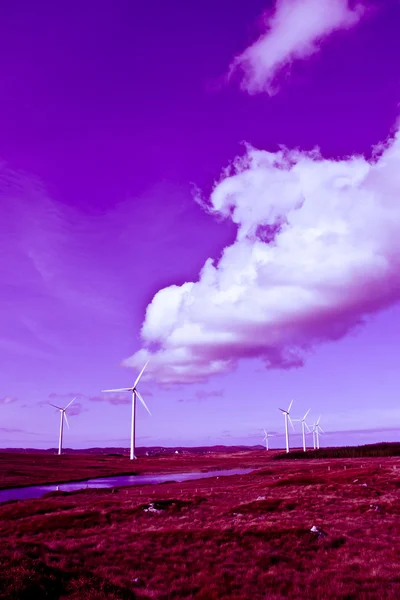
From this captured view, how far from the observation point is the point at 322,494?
2218 inches

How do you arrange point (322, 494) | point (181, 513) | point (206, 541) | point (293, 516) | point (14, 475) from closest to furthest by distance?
1. point (206, 541)
2. point (293, 516)
3. point (181, 513)
4. point (322, 494)
5. point (14, 475)

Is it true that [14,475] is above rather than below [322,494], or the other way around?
below

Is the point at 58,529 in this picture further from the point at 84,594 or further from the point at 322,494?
the point at 322,494

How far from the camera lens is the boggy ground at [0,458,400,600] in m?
19.5

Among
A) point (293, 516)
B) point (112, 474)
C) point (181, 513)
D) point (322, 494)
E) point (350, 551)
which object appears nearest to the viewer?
point (350, 551)

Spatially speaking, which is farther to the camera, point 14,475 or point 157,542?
point 14,475

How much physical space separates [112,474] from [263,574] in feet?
404

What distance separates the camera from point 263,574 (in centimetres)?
2373

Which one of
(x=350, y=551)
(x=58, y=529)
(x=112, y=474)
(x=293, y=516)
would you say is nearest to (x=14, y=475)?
(x=112, y=474)

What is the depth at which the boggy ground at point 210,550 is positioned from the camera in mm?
19469

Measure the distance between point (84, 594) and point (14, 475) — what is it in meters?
121

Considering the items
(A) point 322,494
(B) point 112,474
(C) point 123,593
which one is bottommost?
(B) point 112,474

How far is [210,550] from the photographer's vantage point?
2948 cm

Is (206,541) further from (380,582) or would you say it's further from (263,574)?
(380,582)
